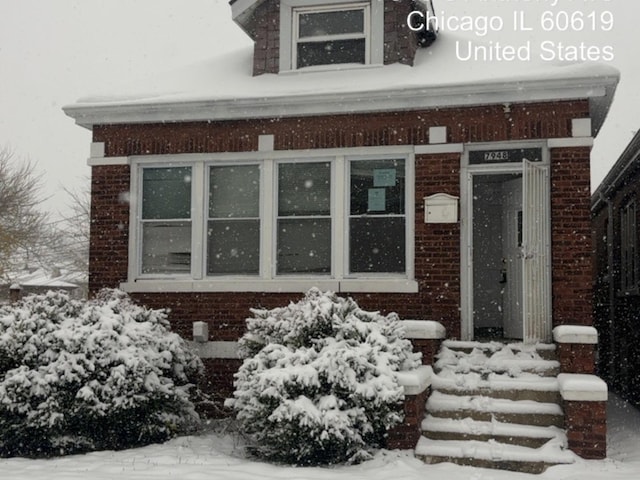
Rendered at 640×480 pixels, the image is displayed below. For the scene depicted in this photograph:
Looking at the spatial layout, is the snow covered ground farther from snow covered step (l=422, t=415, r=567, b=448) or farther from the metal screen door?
the metal screen door

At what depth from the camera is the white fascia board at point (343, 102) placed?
9.42 meters

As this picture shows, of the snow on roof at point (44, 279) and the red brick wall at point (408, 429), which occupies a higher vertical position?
the snow on roof at point (44, 279)

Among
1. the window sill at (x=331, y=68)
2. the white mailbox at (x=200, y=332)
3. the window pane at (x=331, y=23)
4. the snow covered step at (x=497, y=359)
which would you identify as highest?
the window pane at (x=331, y=23)

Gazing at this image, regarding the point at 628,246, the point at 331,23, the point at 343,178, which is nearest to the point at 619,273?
the point at 628,246

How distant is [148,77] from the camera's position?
12180 mm

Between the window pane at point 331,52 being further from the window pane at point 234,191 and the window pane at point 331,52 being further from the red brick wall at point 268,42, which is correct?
the window pane at point 234,191

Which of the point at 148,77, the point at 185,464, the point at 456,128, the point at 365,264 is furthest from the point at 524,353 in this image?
the point at 148,77

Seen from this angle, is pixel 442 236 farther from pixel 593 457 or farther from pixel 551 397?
pixel 593 457

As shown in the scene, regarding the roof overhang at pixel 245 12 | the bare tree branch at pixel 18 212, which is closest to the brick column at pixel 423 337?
the roof overhang at pixel 245 12

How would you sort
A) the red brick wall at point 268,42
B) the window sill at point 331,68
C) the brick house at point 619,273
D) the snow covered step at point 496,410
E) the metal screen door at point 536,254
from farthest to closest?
the brick house at point 619,273
the red brick wall at point 268,42
the window sill at point 331,68
the metal screen door at point 536,254
the snow covered step at point 496,410

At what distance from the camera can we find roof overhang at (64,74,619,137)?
30.9 ft

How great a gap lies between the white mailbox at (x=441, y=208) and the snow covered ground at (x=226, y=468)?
3319 millimetres

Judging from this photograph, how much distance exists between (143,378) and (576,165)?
19.2ft

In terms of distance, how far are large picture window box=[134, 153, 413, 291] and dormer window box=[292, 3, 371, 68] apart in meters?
1.90
